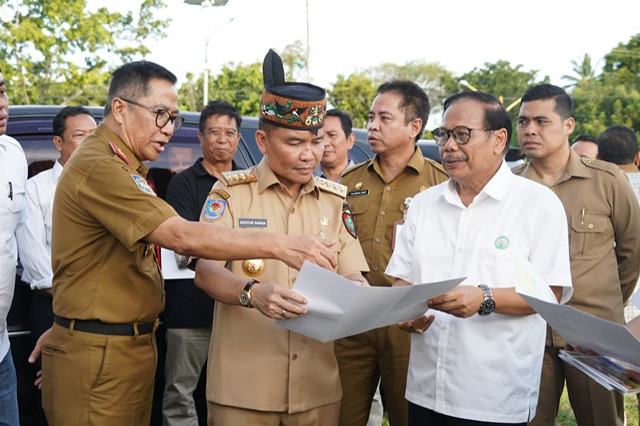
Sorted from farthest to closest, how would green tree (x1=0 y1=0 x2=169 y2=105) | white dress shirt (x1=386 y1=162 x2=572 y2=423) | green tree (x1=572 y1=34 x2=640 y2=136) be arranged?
green tree (x1=572 y1=34 x2=640 y2=136), green tree (x1=0 y1=0 x2=169 y2=105), white dress shirt (x1=386 y1=162 x2=572 y2=423)

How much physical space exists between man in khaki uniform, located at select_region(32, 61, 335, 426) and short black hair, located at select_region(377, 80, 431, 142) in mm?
1523

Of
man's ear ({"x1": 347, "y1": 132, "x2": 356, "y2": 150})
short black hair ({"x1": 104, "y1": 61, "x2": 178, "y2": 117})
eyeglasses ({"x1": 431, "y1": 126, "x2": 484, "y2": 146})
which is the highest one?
short black hair ({"x1": 104, "y1": 61, "x2": 178, "y2": 117})

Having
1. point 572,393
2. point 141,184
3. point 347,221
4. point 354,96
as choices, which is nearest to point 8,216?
point 141,184

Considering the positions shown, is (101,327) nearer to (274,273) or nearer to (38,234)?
(274,273)

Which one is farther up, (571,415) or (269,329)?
(269,329)

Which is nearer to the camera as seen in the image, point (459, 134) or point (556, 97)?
point (459, 134)

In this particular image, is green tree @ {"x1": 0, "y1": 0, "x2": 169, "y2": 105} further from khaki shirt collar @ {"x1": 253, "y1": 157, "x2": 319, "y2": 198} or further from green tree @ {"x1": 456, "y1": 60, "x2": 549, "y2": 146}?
green tree @ {"x1": 456, "y1": 60, "x2": 549, "y2": 146}

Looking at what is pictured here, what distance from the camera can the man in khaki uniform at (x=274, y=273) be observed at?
102 inches

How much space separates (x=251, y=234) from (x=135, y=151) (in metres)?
0.69

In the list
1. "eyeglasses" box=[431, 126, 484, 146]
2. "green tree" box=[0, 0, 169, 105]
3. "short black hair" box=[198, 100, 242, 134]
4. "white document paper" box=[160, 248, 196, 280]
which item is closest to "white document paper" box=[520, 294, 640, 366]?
"eyeglasses" box=[431, 126, 484, 146]

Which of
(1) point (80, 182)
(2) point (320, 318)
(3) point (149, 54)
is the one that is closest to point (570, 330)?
(2) point (320, 318)

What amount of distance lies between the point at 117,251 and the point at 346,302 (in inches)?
39.6

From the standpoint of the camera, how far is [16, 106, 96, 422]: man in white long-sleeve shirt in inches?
137

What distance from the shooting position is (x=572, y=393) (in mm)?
3729
